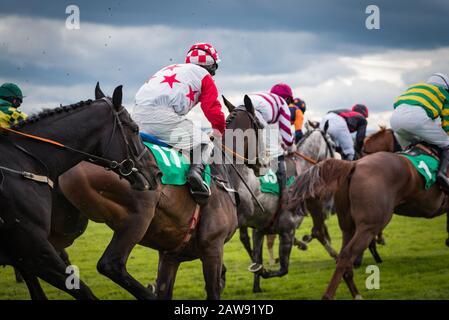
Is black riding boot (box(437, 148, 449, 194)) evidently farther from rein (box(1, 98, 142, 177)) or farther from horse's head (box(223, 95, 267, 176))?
rein (box(1, 98, 142, 177))

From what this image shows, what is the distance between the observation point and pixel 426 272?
428 inches

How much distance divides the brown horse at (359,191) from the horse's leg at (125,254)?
8.93 feet

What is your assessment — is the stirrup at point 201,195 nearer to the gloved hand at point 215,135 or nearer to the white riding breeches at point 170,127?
the white riding breeches at point 170,127

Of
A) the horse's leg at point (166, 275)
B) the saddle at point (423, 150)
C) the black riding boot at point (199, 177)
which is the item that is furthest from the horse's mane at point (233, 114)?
the saddle at point (423, 150)

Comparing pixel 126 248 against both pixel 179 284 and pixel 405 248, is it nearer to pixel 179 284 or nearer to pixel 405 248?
pixel 179 284

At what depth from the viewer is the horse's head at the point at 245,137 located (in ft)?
27.0

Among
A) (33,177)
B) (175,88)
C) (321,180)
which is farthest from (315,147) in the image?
(33,177)

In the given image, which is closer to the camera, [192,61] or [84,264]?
[192,61]

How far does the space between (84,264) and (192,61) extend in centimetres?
635

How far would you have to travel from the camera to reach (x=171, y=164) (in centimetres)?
687

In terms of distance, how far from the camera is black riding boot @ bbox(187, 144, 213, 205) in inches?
272

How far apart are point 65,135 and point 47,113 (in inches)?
8.9
